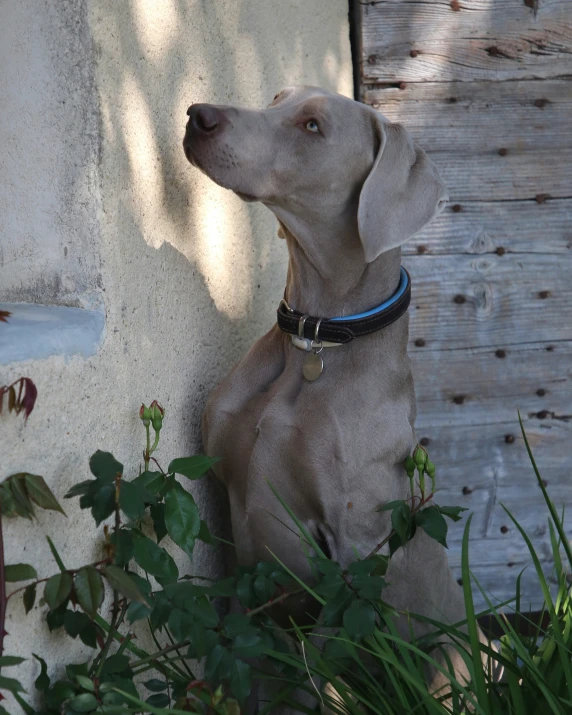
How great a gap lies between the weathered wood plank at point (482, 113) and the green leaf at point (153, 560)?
1997mm

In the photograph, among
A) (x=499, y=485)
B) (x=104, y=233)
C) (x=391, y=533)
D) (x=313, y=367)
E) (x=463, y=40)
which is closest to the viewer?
(x=104, y=233)

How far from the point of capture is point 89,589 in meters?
1.17

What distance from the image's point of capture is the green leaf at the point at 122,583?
1.15m

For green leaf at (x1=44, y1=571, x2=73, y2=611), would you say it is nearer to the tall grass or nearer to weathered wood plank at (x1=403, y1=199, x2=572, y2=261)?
the tall grass

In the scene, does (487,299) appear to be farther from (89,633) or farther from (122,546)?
(89,633)

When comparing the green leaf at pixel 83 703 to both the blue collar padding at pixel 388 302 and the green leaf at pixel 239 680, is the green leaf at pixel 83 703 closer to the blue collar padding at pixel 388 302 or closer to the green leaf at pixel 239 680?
the green leaf at pixel 239 680

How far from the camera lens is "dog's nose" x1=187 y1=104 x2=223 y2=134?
1.63m

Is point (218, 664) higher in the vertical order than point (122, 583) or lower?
lower

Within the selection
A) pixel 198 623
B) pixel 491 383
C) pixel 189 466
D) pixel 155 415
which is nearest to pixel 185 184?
pixel 155 415

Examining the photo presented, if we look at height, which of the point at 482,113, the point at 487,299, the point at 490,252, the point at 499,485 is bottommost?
the point at 499,485

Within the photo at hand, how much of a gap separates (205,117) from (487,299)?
1658mm

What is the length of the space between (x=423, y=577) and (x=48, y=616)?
102cm

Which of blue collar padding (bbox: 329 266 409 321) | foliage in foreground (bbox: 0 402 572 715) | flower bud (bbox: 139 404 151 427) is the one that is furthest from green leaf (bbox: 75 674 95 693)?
blue collar padding (bbox: 329 266 409 321)

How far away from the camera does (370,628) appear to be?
1.41m
